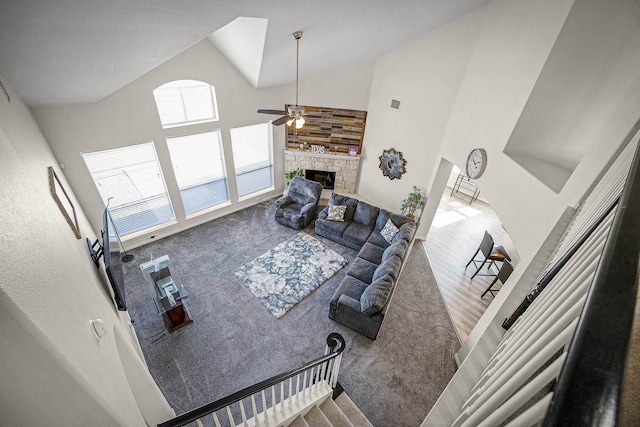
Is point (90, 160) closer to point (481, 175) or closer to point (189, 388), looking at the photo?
point (189, 388)

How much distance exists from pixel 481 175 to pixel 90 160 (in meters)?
6.71

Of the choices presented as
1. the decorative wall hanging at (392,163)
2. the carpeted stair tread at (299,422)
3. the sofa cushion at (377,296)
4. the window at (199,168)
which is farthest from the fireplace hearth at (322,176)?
the carpeted stair tread at (299,422)

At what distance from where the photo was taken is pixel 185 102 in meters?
5.70

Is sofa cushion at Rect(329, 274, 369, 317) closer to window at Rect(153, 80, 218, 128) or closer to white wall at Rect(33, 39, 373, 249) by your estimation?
white wall at Rect(33, 39, 373, 249)

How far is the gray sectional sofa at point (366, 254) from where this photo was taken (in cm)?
447

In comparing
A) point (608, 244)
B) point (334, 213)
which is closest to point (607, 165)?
point (608, 244)

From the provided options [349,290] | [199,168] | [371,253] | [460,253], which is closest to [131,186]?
[199,168]

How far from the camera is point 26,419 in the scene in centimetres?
101

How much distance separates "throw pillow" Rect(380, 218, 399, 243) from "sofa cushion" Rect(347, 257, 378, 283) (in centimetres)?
84

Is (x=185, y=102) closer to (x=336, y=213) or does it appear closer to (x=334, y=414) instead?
(x=336, y=213)

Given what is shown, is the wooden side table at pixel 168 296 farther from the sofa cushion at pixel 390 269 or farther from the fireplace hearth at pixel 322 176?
the fireplace hearth at pixel 322 176

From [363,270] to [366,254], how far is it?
528 millimetres

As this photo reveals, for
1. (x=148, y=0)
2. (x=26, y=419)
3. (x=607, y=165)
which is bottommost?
(x=26, y=419)

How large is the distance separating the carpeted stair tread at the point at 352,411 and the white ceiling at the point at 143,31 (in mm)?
4790
